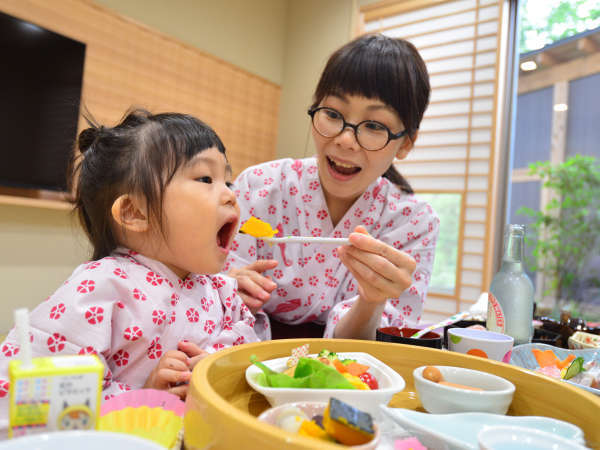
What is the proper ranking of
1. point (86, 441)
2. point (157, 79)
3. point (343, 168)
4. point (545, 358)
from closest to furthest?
point (86, 441)
point (545, 358)
point (343, 168)
point (157, 79)

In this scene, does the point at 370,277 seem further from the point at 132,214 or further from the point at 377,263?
the point at 132,214

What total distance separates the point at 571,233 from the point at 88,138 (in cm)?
388

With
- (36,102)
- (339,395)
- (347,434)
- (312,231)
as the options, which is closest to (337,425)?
(347,434)

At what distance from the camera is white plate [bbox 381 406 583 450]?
0.46 meters

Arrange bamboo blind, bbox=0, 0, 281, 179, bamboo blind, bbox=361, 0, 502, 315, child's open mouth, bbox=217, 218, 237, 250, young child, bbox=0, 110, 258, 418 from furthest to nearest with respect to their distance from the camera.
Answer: bamboo blind, bbox=361, 0, 502, 315, bamboo blind, bbox=0, 0, 281, 179, child's open mouth, bbox=217, 218, 237, 250, young child, bbox=0, 110, 258, 418

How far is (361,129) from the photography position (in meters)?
1.46

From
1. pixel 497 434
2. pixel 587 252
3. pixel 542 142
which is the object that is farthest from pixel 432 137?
pixel 497 434

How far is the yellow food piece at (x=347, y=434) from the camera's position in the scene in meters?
0.40

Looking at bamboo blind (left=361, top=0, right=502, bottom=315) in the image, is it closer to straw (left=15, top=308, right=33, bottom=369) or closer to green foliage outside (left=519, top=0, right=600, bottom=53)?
green foliage outside (left=519, top=0, right=600, bottom=53)

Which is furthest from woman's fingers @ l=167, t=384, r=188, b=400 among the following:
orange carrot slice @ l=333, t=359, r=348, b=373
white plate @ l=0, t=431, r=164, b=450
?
white plate @ l=0, t=431, r=164, b=450

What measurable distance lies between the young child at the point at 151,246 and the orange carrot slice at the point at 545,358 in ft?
2.19

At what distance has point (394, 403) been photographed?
690 mm

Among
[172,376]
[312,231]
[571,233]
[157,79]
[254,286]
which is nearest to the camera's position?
[172,376]

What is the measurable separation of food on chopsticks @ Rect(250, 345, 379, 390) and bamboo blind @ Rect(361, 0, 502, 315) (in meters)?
3.47
